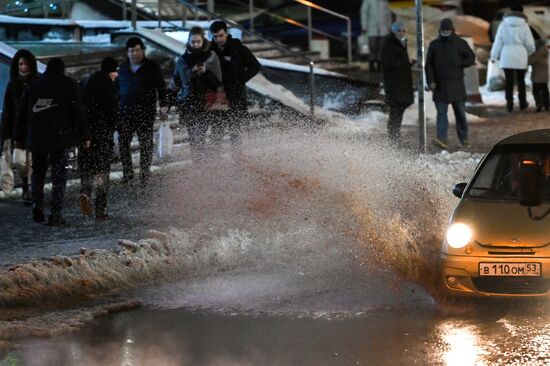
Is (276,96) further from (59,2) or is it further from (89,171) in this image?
(89,171)

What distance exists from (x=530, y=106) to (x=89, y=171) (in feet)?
42.6

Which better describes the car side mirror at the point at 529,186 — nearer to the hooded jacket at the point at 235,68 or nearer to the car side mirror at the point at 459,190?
the car side mirror at the point at 459,190

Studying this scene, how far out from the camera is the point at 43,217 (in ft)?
42.1

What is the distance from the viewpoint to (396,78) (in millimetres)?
17625

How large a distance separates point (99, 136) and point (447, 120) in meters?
6.56

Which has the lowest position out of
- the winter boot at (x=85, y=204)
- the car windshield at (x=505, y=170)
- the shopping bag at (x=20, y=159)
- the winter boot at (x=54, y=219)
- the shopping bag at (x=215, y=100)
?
the winter boot at (x=54, y=219)

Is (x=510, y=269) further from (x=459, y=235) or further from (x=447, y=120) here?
(x=447, y=120)

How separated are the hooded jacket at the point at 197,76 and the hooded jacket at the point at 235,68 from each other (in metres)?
0.31

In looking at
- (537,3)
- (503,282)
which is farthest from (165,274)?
(537,3)

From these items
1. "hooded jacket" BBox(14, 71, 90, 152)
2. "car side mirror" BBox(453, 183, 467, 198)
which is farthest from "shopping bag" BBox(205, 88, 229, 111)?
"car side mirror" BBox(453, 183, 467, 198)

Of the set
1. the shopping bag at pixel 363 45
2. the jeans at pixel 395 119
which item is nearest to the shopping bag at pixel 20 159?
the jeans at pixel 395 119

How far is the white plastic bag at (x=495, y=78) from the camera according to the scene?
2538cm

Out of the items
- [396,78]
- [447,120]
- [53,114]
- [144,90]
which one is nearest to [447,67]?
[447,120]

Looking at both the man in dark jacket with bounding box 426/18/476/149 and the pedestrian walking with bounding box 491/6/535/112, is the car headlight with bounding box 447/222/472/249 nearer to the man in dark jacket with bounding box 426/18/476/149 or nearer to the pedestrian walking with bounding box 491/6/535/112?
the man in dark jacket with bounding box 426/18/476/149
